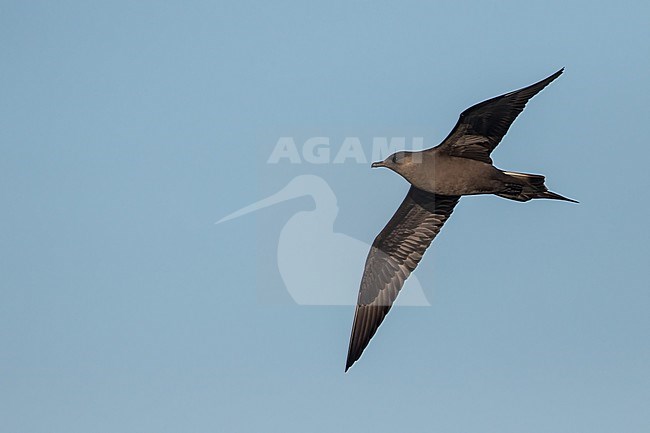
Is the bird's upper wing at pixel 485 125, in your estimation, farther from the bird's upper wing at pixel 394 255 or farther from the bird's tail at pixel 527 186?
the bird's upper wing at pixel 394 255

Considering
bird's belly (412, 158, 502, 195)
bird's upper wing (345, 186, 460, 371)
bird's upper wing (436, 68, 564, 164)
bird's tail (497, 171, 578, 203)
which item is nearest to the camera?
bird's upper wing (436, 68, 564, 164)

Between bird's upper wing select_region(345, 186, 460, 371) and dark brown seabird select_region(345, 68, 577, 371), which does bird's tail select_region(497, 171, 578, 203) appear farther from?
bird's upper wing select_region(345, 186, 460, 371)

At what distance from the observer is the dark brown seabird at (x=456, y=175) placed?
18359 millimetres

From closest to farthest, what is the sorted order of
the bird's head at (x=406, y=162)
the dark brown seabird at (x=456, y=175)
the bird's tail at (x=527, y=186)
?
the dark brown seabird at (x=456, y=175) → the bird's tail at (x=527, y=186) → the bird's head at (x=406, y=162)

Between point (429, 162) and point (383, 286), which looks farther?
point (383, 286)

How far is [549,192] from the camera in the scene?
1873 cm

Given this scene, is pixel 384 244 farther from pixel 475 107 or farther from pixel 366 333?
pixel 475 107

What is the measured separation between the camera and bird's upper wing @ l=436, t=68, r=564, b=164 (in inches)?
709

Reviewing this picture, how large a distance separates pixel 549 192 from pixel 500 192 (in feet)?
2.73

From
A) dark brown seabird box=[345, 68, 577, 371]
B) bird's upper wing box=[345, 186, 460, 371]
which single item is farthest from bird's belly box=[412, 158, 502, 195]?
bird's upper wing box=[345, 186, 460, 371]

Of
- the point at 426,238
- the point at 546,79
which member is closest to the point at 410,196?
the point at 426,238

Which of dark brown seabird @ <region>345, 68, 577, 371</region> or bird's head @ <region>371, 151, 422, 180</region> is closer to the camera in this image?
dark brown seabird @ <region>345, 68, 577, 371</region>

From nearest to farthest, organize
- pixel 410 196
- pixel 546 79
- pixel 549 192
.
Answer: pixel 546 79 < pixel 549 192 < pixel 410 196

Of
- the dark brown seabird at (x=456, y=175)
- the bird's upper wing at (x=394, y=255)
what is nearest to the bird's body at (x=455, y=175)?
the dark brown seabird at (x=456, y=175)
